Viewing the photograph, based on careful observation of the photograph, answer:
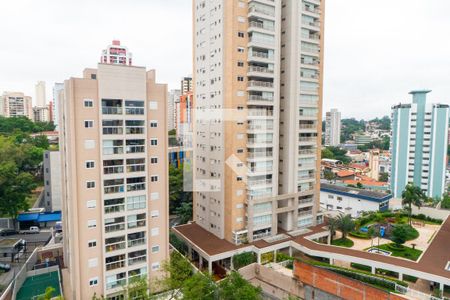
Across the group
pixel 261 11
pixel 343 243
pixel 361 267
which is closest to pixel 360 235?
pixel 343 243

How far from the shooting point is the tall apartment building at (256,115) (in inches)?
1076

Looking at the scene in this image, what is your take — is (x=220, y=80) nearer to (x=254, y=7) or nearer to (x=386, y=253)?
(x=254, y=7)

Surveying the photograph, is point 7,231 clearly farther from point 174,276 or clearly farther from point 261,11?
point 261,11

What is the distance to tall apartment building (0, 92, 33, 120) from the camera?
370 ft

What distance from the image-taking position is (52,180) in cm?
3950

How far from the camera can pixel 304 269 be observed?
74.5 ft

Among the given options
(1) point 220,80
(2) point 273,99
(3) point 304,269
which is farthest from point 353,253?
(1) point 220,80

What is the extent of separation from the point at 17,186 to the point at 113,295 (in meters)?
21.4

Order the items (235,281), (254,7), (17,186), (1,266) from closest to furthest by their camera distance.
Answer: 1. (235,281)
2. (1,266)
3. (254,7)
4. (17,186)

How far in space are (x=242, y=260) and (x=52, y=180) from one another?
91.5ft

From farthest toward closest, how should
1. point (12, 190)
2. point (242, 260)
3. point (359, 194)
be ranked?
point (359, 194), point (12, 190), point (242, 260)

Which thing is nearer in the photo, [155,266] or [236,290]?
[236,290]

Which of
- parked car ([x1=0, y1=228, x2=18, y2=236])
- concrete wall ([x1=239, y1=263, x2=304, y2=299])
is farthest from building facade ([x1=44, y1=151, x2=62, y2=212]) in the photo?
concrete wall ([x1=239, y1=263, x2=304, y2=299])

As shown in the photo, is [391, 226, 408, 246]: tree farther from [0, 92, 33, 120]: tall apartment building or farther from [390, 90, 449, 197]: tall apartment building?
[0, 92, 33, 120]: tall apartment building
